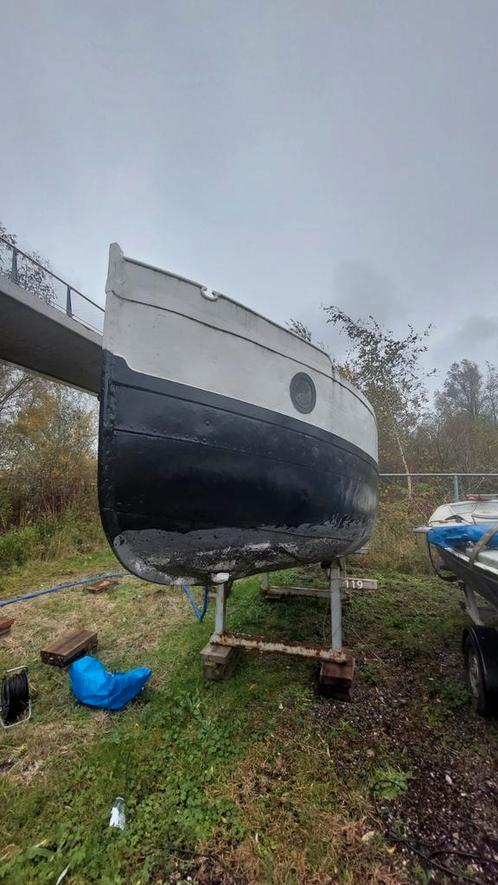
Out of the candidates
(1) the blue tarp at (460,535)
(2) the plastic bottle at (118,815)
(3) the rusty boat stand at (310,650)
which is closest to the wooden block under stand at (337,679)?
(3) the rusty boat stand at (310,650)

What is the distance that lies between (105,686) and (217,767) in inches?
36.0

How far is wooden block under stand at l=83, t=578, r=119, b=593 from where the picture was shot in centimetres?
476

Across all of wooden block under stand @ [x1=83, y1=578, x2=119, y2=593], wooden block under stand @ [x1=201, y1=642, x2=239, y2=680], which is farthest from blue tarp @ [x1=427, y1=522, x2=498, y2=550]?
wooden block under stand @ [x1=83, y1=578, x2=119, y2=593]

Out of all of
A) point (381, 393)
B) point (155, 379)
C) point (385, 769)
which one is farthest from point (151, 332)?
point (381, 393)

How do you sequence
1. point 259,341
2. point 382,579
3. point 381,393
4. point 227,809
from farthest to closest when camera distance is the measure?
1. point 381,393
2. point 382,579
3. point 259,341
4. point 227,809

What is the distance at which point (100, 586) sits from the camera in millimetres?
4836

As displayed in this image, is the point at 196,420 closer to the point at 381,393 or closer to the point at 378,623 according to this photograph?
the point at 378,623

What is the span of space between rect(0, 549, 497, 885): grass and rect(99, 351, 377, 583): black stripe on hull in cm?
88

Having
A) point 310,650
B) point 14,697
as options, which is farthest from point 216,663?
point 14,697

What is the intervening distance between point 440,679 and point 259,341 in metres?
2.65

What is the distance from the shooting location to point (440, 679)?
8.99 ft

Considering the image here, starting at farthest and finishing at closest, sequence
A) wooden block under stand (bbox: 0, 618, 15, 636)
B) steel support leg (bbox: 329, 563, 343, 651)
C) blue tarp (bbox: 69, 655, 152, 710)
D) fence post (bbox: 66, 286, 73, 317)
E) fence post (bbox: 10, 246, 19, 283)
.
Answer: fence post (bbox: 66, 286, 73, 317)
fence post (bbox: 10, 246, 19, 283)
wooden block under stand (bbox: 0, 618, 15, 636)
steel support leg (bbox: 329, 563, 343, 651)
blue tarp (bbox: 69, 655, 152, 710)

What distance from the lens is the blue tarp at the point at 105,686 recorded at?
7.92ft

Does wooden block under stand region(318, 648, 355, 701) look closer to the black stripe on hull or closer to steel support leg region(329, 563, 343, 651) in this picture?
steel support leg region(329, 563, 343, 651)
